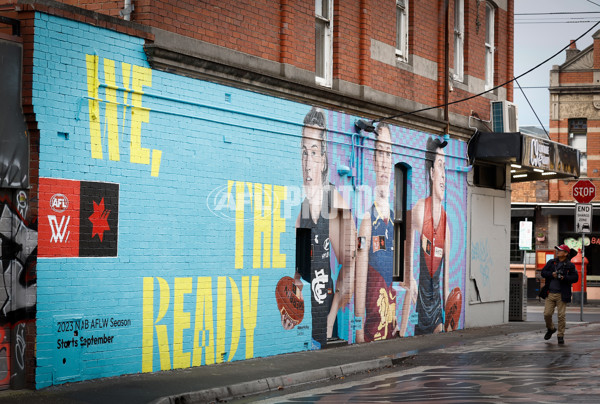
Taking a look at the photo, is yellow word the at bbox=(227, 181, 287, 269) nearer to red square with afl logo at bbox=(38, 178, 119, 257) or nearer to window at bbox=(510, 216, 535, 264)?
red square with afl logo at bbox=(38, 178, 119, 257)

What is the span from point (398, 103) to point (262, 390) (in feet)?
28.3

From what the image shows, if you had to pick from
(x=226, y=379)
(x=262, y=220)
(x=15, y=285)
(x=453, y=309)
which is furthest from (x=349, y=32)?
(x=15, y=285)

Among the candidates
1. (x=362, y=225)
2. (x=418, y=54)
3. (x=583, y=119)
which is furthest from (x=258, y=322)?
(x=583, y=119)

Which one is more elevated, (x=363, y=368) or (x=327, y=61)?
(x=327, y=61)

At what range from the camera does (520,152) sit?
2064 centimetres

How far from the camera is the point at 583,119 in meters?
39.5

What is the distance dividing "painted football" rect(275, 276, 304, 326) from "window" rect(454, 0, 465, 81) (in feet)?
28.2

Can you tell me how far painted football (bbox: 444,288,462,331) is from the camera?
20420mm

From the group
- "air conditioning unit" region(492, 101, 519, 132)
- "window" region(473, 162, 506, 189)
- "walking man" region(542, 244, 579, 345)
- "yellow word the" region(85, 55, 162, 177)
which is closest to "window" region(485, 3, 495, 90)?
"air conditioning unit" region(492, 101, 519, 132)

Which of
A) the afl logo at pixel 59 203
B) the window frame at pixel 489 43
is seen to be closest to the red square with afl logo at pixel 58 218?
the afl logo at pixel 59 203

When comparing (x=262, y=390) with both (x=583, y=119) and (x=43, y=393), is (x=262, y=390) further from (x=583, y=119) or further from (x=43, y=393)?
(x=583, y=119)

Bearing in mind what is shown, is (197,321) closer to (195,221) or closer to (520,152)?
(195,221)

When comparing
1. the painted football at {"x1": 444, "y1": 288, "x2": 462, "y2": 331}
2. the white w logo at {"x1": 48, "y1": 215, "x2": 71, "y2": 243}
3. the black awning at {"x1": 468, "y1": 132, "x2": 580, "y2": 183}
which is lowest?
the painted football at {"x1": 444, "y1": 288, "x2": 462, "y2": 331}

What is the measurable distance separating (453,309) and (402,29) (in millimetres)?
6514
